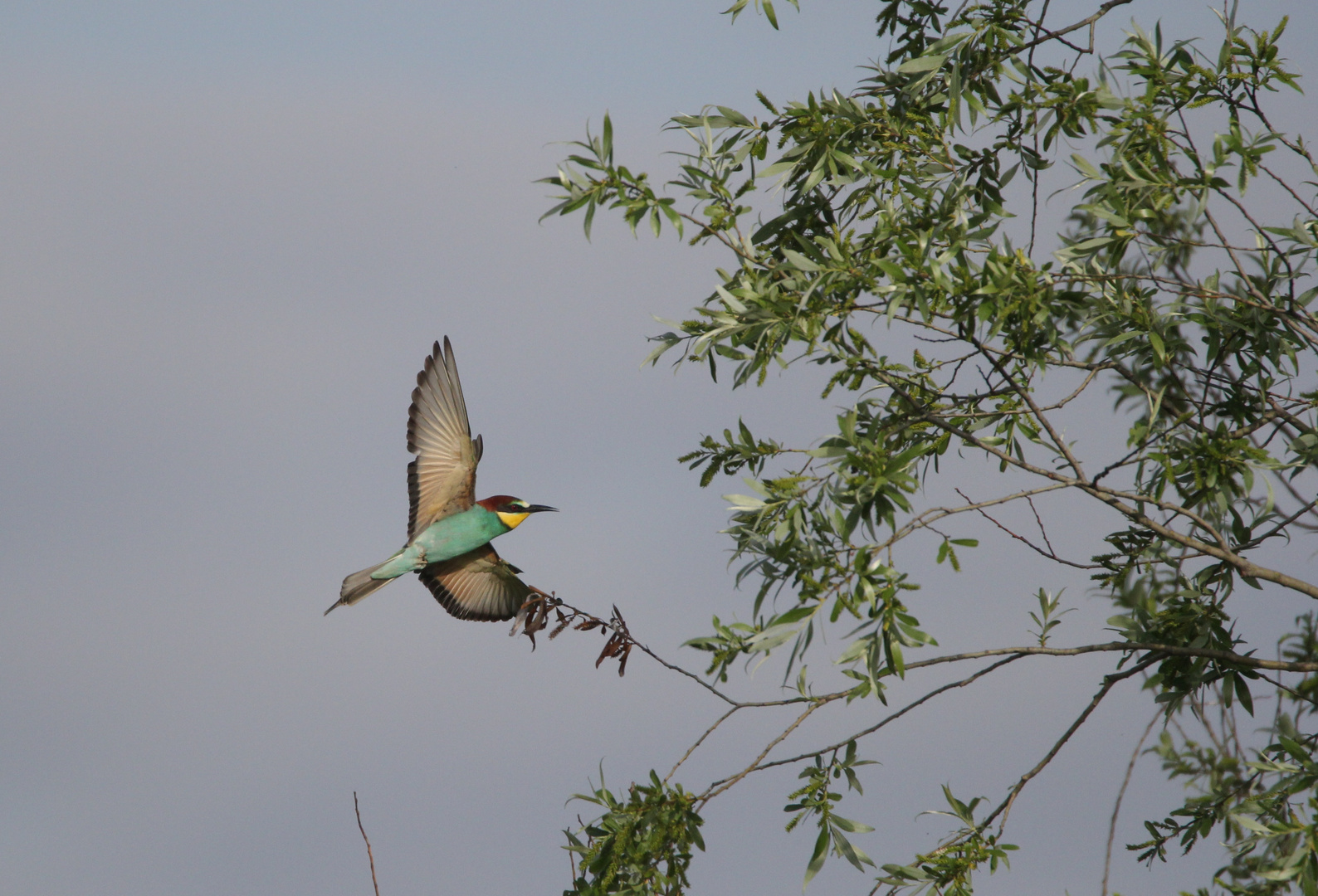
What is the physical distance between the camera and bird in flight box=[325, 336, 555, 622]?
7426mm

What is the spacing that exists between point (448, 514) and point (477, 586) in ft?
2.26

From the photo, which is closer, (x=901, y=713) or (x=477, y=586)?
(x=901, y=713)

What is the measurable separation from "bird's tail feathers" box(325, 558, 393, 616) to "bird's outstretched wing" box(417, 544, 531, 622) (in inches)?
18.1

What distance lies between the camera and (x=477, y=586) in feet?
26.0

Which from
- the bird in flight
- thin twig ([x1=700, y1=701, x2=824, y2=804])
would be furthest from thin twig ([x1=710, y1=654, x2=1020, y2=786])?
the bird in flight

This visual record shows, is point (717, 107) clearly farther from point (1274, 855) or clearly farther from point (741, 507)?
point (1274, 855)

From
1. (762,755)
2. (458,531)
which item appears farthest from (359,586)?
(762,755)

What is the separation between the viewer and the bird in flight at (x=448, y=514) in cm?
743

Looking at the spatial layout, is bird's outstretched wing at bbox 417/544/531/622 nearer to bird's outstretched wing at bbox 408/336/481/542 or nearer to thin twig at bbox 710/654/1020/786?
bird's outstretched wing at bbox 408/336/481/542

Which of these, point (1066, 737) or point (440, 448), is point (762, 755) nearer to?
point (1066, 737)

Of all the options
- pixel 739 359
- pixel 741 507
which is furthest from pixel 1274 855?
pixel 739 359

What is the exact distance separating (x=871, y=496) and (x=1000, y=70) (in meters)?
2.40

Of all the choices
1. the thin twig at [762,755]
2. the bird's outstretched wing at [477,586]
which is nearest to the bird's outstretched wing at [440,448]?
the bird's outstretched wing at [477,586]

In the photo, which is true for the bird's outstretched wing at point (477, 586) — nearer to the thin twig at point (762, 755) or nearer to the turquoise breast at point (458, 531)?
the turquoise breast at point (458, 531)
